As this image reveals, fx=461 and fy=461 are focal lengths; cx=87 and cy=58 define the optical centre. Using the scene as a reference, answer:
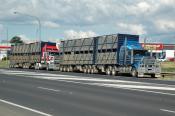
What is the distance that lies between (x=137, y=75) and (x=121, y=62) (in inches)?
122

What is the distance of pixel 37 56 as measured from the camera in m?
64.5

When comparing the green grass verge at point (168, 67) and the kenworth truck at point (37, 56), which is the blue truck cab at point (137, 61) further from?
the kenworth truck at point (37, 56)

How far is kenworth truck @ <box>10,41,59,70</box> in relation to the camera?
60.6 metres

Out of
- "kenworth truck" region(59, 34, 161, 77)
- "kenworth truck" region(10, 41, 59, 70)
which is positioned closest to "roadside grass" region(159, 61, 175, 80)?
"kenworth truck" region(59, 34, 161, 77)

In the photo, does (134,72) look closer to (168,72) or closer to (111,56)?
(111,56)

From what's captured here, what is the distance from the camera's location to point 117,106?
51.1 feet

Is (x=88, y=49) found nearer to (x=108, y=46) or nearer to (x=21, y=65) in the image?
(x=108, y=46)

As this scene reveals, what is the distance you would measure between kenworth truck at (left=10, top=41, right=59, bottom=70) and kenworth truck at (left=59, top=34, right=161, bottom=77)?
4.50 meters

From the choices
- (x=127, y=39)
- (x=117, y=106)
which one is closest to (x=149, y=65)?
(x=127, y=39)

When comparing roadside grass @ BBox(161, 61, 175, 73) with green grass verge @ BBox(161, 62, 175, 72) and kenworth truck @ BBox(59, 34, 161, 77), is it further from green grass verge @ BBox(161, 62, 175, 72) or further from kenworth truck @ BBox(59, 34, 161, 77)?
kenworth truck @ BBox(59, 34, 161, 77)

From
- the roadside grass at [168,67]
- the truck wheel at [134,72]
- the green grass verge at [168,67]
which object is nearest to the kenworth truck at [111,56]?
the truck wheel at [134,72]

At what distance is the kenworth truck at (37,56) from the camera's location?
199ft

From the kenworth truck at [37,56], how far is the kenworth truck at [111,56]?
4.50m

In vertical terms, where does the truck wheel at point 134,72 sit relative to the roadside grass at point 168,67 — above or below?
below
